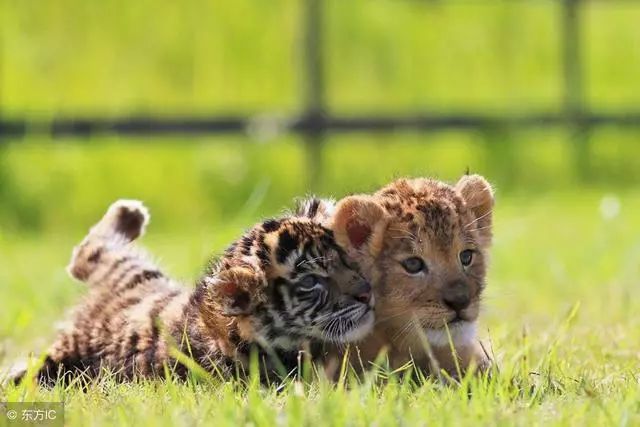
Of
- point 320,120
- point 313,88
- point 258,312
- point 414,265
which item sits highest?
point 313,88

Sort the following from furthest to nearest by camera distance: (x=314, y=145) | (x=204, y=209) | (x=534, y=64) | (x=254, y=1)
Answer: (x=534, y=64)
(x=254, y=1)
(x=314, y=145)
(x=204, y=209)

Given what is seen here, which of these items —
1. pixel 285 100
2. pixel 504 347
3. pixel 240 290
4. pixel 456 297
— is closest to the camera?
pixel 240 290

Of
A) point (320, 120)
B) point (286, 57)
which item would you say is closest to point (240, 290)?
point (320, 120)

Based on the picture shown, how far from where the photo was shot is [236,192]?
1239cm

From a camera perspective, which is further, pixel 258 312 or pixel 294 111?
pixel 294 111

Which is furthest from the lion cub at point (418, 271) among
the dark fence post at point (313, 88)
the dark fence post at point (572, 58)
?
the dark fence post at point (572, 58)

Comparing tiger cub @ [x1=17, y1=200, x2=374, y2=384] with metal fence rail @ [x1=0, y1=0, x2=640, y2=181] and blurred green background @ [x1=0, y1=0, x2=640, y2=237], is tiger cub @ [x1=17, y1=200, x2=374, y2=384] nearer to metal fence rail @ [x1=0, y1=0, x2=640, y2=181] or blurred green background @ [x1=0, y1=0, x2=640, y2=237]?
blurred green background @ [x1=0, y1=0, x2=640, y2=237]

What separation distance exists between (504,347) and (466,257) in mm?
617

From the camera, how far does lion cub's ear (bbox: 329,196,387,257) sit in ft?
15.4

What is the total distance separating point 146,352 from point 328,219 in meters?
0.82

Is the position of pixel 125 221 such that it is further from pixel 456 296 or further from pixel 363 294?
pixel 456 296

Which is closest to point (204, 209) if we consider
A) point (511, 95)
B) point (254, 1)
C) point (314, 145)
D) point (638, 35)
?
point (314, 145)

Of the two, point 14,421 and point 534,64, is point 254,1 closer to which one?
point 534,64

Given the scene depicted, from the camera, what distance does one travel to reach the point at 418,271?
186 inches
